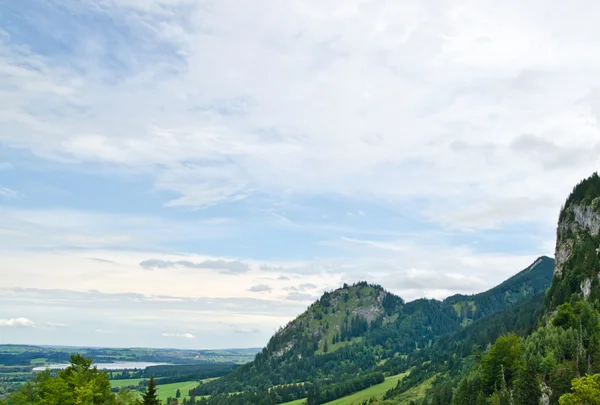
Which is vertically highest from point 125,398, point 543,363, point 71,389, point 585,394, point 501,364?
point 71,389

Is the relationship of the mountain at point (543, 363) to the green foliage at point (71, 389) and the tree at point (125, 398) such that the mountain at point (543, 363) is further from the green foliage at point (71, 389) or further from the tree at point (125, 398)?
the green foliage at point (71, 389)

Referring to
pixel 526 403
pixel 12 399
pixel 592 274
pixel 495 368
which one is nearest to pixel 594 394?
pixel 526 403

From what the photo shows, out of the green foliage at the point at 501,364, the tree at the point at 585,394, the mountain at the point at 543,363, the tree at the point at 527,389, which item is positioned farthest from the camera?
the green foliage at the point at 501,364

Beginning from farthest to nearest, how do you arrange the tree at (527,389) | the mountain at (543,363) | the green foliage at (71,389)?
the tree at (527,389), the mountain at (543,363), the green foliage at (71,389)

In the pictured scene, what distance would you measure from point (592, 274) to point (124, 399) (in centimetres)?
18256

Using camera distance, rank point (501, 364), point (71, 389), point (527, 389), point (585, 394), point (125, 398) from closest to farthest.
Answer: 1. point (585, 394)
2. point (71, 389)
3. point (125, 398)
4. point (527, 389)
5. point (501, 364)

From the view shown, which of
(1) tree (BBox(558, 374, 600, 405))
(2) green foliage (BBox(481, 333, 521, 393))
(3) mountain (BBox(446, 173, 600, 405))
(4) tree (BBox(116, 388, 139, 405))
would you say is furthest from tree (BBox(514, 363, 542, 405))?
(4) tree (BBox(116, 388, 139, 405))

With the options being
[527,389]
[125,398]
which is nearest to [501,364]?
[527,389]

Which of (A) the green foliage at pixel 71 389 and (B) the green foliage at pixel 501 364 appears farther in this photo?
(B) the green foliage at pixel 501 364

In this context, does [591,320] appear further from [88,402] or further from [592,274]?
[88,402]

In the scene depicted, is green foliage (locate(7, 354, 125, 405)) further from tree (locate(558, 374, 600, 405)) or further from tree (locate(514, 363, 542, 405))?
tree (locate(514, 363, 542, 405))

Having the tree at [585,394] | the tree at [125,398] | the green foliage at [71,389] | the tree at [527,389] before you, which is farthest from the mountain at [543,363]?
the green foliage at [71,389]

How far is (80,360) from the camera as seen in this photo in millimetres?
95188

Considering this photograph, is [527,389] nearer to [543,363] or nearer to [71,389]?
[543,363]
